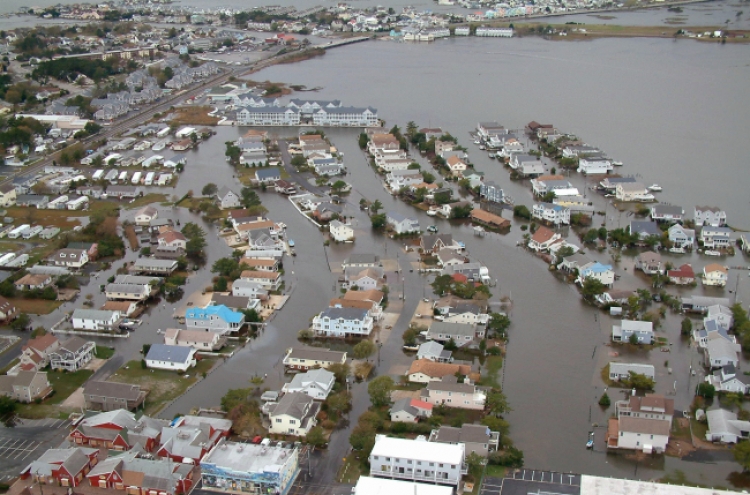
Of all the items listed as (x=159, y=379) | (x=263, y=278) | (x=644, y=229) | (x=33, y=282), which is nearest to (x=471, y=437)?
(x=159, y=379)

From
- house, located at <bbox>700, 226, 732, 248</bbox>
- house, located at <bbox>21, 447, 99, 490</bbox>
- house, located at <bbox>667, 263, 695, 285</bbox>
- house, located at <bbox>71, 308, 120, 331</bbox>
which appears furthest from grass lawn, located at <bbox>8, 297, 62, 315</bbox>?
house, located at <bbox>700, 226, 732, 248</bbox>

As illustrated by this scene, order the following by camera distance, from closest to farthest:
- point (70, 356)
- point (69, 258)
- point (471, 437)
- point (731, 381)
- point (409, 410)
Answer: point (471, 437) < point (409, 410) < point (731, 381) < point (70, 356) < point (69, 258)

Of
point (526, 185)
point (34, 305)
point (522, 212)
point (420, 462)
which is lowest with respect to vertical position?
point (526, 185)

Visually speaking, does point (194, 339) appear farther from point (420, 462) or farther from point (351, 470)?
point (420, 462)

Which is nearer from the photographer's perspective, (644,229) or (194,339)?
(194,339)

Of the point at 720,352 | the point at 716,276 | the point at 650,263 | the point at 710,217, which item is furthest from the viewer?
the point at 710,217

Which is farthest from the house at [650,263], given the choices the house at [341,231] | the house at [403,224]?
the house at [341,231]

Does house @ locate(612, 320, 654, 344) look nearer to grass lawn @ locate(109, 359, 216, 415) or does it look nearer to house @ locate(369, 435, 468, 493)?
house @ locate(369, 435, 468, 493)
